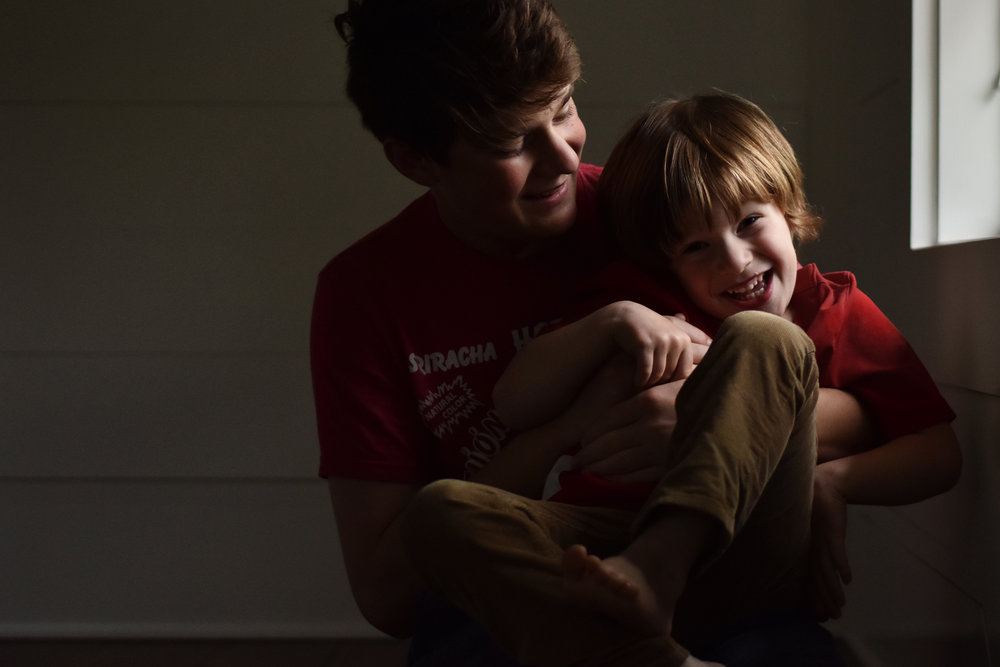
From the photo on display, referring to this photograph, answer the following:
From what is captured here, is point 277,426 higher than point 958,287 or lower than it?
lower

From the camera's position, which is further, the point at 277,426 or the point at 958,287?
the point at 277,426

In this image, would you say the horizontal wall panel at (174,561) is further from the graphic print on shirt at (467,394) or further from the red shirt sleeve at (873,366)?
the red shirt sleeve at (873,366)

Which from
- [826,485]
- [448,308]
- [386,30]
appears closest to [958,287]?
[826,485]

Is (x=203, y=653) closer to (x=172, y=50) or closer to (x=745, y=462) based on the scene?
(x=172, y=50)

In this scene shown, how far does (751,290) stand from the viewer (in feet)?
3.72

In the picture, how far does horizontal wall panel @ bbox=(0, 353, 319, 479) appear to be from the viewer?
6.95ft

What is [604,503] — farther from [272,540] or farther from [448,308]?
[272,540]

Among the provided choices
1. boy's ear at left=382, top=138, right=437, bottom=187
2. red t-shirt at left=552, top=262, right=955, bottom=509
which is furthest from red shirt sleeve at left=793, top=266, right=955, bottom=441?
boy's ear at left=382, top=138, right=437, bottom=187

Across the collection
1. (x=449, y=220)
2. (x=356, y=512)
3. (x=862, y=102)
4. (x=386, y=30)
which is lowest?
(x=356, y=512)

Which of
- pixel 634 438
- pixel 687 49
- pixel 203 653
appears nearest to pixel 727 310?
pixel 634 438

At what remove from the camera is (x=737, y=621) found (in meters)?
1.02

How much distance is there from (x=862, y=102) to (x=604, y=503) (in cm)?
101

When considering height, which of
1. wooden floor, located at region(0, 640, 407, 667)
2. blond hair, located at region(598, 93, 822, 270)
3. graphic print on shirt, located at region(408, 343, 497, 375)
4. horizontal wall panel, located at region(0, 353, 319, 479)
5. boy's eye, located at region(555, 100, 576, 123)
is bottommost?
wooden floor, located at region(0, 640, 407, 667)

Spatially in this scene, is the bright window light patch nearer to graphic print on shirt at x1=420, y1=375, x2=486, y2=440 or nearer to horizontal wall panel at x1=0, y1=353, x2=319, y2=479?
graphic print on shirt at x1=420, y1=375, x2=486, y2=440
